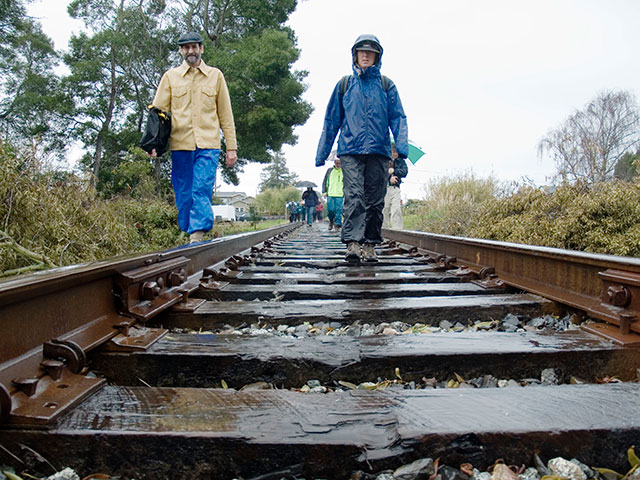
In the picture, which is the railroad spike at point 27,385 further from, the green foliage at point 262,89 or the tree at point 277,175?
the tree at point 277,175

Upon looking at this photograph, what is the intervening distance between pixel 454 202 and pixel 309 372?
983cm

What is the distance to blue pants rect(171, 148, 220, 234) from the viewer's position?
4.34 m

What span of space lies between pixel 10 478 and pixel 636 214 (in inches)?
234

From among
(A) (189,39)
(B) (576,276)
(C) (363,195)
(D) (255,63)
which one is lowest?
(B) (576,276)

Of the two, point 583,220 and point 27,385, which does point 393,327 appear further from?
point 583,220

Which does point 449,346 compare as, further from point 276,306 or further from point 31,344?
point 31,344

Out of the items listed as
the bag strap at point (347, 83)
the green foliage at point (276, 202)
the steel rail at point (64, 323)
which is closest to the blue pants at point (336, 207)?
the bag strap at point (347, 83)

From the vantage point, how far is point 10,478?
92 cm

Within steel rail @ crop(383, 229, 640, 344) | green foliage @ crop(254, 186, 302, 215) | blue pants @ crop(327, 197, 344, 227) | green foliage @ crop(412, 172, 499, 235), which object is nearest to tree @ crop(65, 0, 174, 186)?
blue pants @ crop(327, 197, 344, 227)

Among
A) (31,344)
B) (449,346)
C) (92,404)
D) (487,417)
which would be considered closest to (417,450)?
(487,417)

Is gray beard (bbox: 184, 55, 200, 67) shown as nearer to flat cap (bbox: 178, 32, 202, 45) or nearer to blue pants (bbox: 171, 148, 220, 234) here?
flat cap (bbox: 178, 32, 202, 45)

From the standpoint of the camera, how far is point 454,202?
10703mm

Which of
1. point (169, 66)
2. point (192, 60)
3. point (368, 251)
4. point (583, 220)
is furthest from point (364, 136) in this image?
point (169, 66)

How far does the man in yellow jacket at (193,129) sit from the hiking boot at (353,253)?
1.36m
